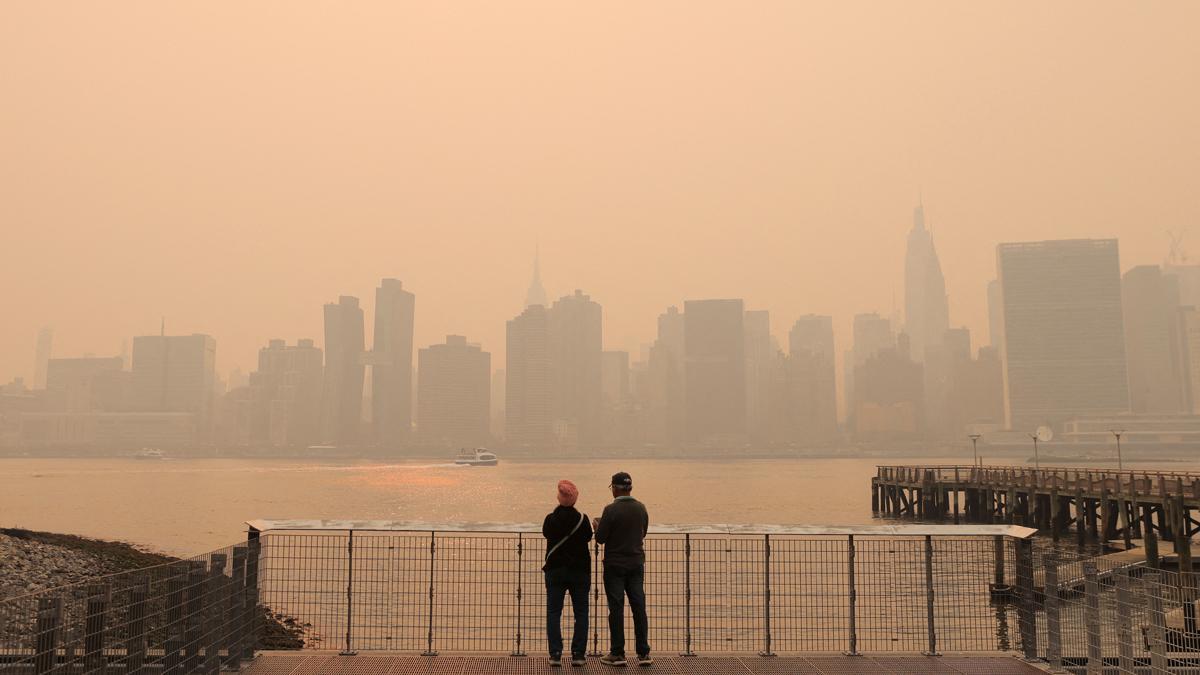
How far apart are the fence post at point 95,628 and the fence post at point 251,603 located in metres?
2.26

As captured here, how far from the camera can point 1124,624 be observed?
7.23 metres

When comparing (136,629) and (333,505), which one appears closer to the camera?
(136,629)

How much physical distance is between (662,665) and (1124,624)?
3.93m

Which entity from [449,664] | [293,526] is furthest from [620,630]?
[293,526]

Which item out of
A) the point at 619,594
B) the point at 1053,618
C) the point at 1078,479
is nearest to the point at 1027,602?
the point at 1053,618

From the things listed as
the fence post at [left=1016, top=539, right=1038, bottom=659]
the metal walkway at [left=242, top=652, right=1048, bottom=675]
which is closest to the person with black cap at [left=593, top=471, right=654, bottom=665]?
the metal walkway at [left=242, top=652, right=1048, bottom=675]

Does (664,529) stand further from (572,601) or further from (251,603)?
(251,603)

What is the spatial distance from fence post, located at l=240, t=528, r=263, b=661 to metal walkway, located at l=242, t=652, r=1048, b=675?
18 cm

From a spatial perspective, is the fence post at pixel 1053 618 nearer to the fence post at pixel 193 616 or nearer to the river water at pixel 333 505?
the fence post at pixel 193 616

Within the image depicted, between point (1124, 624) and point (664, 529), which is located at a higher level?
point (664, 529)

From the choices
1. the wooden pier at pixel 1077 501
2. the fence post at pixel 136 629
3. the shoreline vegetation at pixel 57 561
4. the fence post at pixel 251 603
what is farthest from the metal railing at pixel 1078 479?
the fence post at pixel 136 629

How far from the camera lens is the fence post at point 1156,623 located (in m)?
6.73

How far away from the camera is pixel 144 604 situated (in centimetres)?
670

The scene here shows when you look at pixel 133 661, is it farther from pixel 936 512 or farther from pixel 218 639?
pixel 936 512
